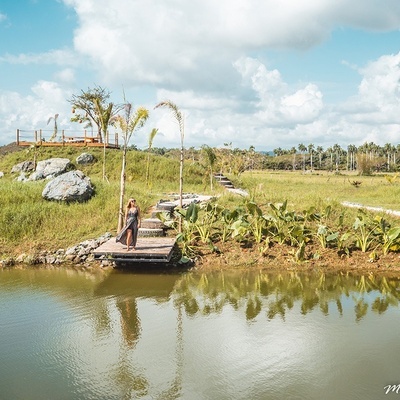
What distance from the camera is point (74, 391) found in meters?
5.56

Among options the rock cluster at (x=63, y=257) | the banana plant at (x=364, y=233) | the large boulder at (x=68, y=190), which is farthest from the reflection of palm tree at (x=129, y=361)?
the large boulder at (x=68, y=190)

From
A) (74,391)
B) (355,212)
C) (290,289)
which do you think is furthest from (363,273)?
(74,391)

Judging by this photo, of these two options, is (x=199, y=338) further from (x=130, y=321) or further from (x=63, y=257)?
(x=63, y=257)

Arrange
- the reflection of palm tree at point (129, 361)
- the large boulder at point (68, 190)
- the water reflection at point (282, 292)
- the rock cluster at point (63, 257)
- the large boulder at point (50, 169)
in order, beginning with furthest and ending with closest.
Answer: the large boulder at point (50, 169) < the large boulder at point (68, 190) < the rock cluster at point (63, 257) < the water reflection at point (282, 292) < the reflection of palm tree at point (129, 361)

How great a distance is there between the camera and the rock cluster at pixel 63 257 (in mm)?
12641

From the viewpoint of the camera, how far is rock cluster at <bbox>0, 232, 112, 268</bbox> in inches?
498

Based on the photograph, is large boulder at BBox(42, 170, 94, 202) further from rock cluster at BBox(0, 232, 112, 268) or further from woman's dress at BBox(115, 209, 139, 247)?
woman's dress at BBox(115, 209, 139, 247)

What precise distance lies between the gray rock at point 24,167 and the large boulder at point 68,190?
44.9 feet

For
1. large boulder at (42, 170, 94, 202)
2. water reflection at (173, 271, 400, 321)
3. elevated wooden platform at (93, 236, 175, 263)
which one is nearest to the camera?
water reflection at (173, 271, 400, 321)

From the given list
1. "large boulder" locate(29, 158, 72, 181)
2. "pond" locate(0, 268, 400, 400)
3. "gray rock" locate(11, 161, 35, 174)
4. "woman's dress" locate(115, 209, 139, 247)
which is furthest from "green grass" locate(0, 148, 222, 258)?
"gray rock" locate(11, 161, 35, 174)

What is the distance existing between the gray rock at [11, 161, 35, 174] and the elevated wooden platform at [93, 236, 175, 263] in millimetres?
19461

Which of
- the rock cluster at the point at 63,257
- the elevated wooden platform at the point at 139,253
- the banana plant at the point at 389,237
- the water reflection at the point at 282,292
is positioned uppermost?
the banana plant at the point at 389,237

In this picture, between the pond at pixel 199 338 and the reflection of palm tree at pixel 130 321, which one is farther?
the reflection of palm tree at pixel 130 321

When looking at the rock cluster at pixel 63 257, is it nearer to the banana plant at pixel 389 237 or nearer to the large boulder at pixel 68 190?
the large boulder at pixel 68 190
